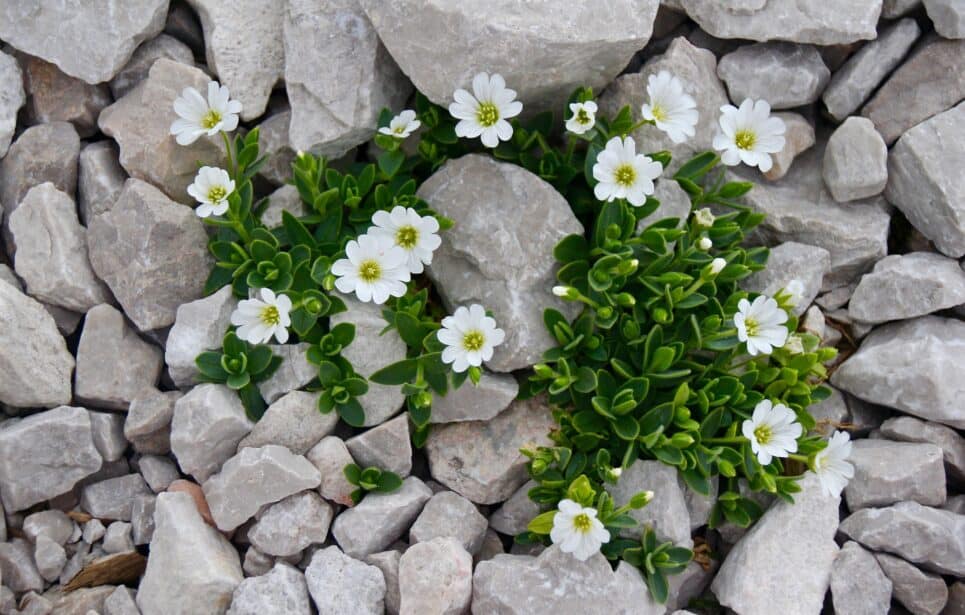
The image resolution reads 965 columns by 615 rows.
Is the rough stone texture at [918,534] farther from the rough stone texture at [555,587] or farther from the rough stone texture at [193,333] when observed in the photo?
the rough stone texture at [193,333]

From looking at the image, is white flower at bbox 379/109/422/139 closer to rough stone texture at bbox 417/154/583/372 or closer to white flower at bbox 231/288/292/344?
rough stone texture at bbox 417/154/583/372

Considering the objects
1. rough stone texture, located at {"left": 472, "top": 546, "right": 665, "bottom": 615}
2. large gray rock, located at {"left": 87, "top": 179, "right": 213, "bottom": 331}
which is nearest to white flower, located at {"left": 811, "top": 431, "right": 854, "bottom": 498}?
rough stone texture, located at {"left": 472, "top": 546, "right": 665, "bottom": 615}

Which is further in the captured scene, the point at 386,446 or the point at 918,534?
the point at 386,446

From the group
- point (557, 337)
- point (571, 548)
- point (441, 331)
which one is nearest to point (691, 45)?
point (557, 337)

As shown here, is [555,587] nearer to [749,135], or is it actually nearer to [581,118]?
[581,118]

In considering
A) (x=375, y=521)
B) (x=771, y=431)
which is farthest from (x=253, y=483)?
(x=771, y=431)

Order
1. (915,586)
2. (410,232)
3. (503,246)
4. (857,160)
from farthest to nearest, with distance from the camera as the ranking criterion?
(857,160)
(503,246)
(410,232)
(915,586)
